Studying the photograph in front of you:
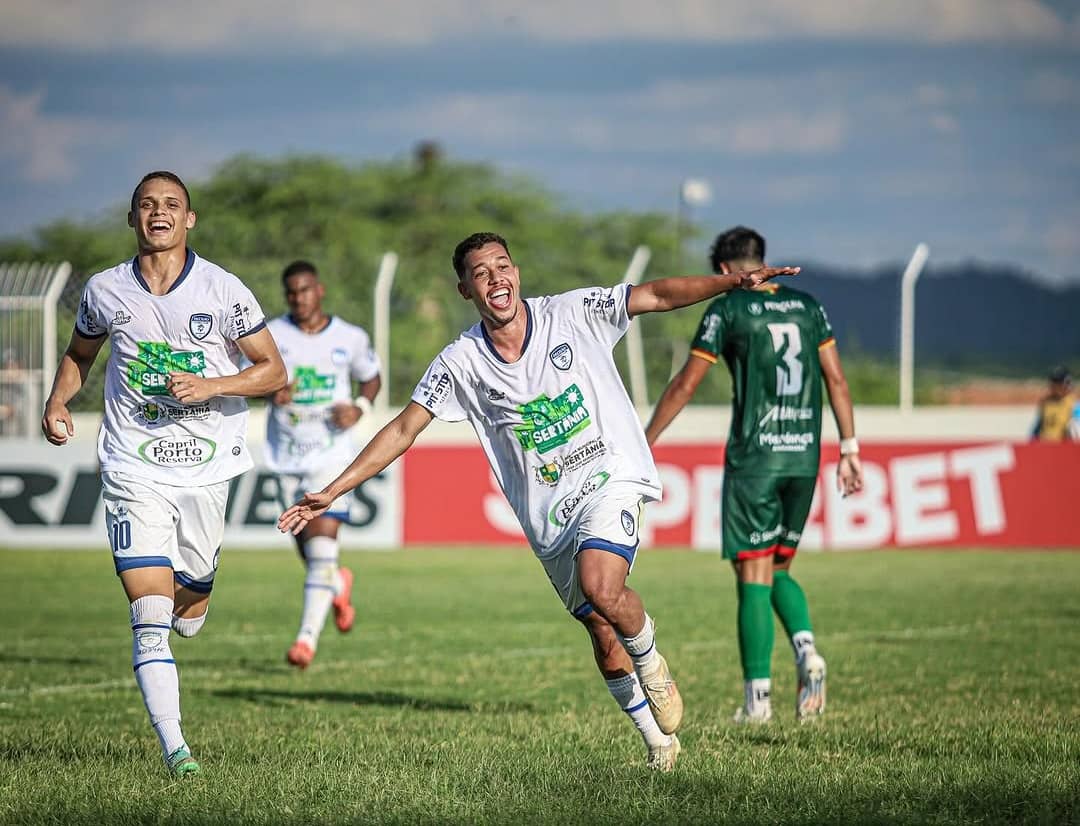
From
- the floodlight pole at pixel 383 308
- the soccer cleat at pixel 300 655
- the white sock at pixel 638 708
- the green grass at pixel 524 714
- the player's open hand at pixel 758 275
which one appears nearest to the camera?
the green grass at pixel 524 714

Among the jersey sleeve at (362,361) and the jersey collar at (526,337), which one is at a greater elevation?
the jersey sleeve at (362,361)

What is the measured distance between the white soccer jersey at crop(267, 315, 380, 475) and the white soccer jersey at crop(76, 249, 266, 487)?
4.21 metres

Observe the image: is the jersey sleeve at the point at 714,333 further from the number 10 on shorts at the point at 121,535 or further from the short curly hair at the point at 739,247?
the number 10 on shorts at the point at 121,535

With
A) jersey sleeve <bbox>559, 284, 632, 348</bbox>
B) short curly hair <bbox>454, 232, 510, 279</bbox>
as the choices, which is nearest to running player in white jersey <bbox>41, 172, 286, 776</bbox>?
short curly hair <bbox>454, 232, 510, 279</bbox>

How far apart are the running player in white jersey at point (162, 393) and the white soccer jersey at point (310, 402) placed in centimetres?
416

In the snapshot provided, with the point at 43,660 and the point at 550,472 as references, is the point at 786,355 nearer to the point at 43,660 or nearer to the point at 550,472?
the point at 550,472

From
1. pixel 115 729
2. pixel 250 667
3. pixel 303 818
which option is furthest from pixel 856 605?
pixel 303 818

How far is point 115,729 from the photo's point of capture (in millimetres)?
7590

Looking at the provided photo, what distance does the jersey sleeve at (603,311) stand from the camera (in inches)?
253

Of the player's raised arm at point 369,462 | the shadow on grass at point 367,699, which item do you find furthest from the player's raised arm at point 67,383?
the shadow on grass at point 367,699

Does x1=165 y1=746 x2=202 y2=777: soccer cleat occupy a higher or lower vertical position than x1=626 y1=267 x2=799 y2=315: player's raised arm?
lower

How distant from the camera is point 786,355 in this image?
8.11 m

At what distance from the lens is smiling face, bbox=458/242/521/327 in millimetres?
6320

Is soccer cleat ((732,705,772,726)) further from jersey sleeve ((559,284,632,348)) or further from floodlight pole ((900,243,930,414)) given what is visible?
floodlight pole ((900,243,930,414))
